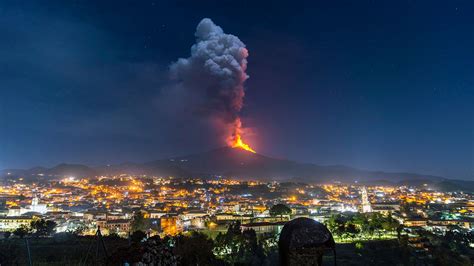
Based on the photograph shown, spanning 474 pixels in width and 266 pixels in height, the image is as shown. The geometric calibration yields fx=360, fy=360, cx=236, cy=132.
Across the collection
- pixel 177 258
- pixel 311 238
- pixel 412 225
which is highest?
pixel 311 238

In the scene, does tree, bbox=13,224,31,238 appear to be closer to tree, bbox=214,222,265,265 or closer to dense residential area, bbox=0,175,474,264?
dense residential area, bbox=0,175,474,264

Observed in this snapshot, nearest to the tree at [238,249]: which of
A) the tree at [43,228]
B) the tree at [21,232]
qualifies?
the tree at [21,232]

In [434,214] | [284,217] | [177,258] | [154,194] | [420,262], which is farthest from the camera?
[154,194]

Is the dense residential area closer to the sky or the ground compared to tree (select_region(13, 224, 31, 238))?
closer to the ground

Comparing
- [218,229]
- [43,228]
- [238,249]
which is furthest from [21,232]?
[218,229]

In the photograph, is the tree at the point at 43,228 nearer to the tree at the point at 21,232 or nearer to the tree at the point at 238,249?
the tree at the point at 21,232

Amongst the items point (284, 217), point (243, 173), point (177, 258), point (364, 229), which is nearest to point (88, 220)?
point (284, 217)

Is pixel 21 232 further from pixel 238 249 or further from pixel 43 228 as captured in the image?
pixel 238 249

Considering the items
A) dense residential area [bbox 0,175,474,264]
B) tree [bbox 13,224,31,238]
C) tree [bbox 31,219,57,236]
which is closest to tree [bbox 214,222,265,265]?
dense residential area [bbox 0,175,474,264]

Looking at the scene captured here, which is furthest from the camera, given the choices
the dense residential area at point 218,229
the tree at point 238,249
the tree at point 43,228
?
the tree at point 43,228

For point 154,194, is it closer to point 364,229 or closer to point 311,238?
point 364,229

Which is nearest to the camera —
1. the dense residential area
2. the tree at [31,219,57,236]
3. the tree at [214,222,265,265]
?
the dense residential area
